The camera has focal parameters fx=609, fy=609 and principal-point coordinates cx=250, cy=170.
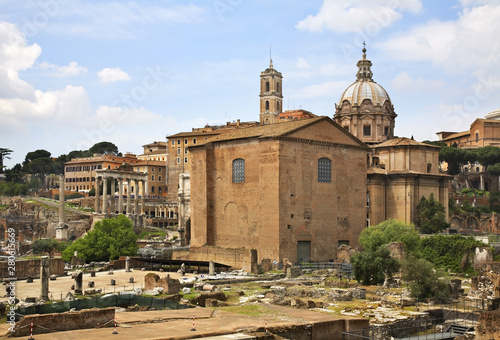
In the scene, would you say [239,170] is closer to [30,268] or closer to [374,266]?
[374,266]

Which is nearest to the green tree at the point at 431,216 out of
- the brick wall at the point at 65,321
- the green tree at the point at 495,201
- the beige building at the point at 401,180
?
the beige building at the point at 401,180

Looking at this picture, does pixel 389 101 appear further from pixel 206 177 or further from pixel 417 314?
pixel 417 314

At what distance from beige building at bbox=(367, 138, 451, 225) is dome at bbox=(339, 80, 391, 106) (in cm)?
751

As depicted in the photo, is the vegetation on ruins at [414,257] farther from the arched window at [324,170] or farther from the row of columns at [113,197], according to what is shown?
the row of columns at [113,197]

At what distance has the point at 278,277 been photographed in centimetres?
3834

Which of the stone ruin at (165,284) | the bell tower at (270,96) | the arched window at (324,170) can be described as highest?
the bell tower at (270,96)

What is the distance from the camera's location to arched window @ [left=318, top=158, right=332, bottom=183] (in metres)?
48.2

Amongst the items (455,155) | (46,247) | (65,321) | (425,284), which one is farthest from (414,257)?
(455,155)

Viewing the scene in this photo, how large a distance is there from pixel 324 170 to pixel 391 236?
755 centimetres

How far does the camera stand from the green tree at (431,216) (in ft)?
184

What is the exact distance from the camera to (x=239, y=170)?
4869 cm

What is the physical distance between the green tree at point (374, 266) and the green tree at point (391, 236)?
19.6ft

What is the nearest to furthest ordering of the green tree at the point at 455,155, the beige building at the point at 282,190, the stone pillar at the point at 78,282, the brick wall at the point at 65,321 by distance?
the brick wall at the point at 65,321 < the stone pillar at the point at 78,282 < the beige building at the point at 282,190 < the green tree at the point at 455,155

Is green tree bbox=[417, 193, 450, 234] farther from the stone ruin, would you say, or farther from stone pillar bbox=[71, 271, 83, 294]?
stone pillar bbox=[71, 271, 83, 294]
